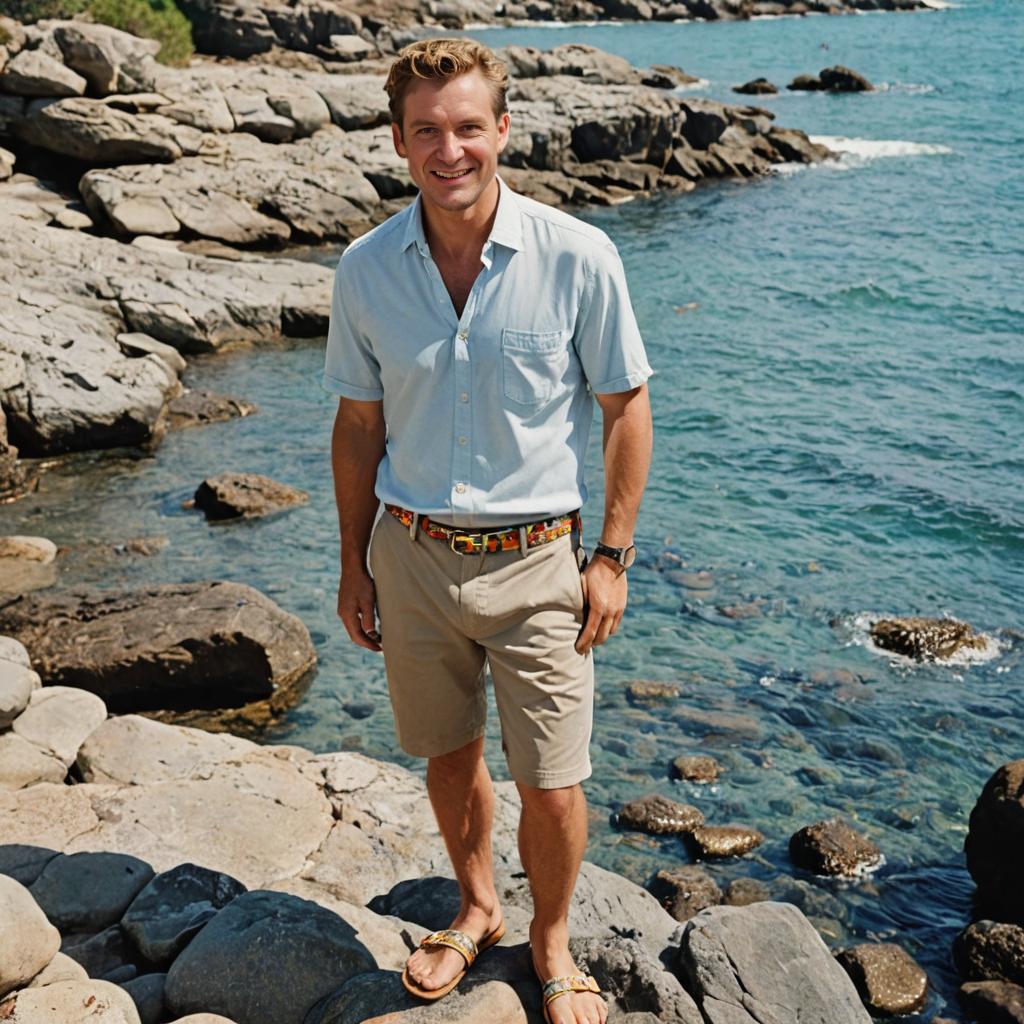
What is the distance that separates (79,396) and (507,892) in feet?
33.5

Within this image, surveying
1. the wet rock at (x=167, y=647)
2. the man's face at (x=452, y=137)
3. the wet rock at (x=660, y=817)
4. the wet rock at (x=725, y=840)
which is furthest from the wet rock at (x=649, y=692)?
the man's face at (x=452, y=137)

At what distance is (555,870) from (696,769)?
15.0ft

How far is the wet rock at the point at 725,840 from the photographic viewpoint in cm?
761

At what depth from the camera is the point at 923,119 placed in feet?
132

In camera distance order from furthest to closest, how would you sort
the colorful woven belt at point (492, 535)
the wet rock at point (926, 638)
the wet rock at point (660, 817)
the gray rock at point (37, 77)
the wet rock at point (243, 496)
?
the gray rock at point (37, 77) < the wet rock at point (243, 496) < the wet rock at point (926, 638) < the wet rock at point (660, 817) < the colorful woven belt at point (492, 535)

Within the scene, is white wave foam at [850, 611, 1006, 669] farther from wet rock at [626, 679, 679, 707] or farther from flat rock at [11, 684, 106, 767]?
flat rock at [11, 684, 106, 767]

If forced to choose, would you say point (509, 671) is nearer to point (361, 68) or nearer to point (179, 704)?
point (179, 704)

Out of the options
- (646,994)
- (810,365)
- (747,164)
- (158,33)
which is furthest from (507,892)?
(158,33)

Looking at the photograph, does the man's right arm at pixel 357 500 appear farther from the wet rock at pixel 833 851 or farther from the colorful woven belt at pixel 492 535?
the wet rock at pixel 833 851

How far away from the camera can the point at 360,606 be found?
13.7 feet

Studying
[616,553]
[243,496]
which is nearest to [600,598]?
[616,553]

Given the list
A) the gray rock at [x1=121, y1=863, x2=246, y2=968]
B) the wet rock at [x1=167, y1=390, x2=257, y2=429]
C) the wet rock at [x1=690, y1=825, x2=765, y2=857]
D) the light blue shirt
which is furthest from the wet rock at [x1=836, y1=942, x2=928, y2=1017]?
the wet rock at [x1=167, y1=390, x2=257, y2=429]

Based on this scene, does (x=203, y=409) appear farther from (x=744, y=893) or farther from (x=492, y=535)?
(x=492, y=535)

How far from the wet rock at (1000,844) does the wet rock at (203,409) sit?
10.6 m
